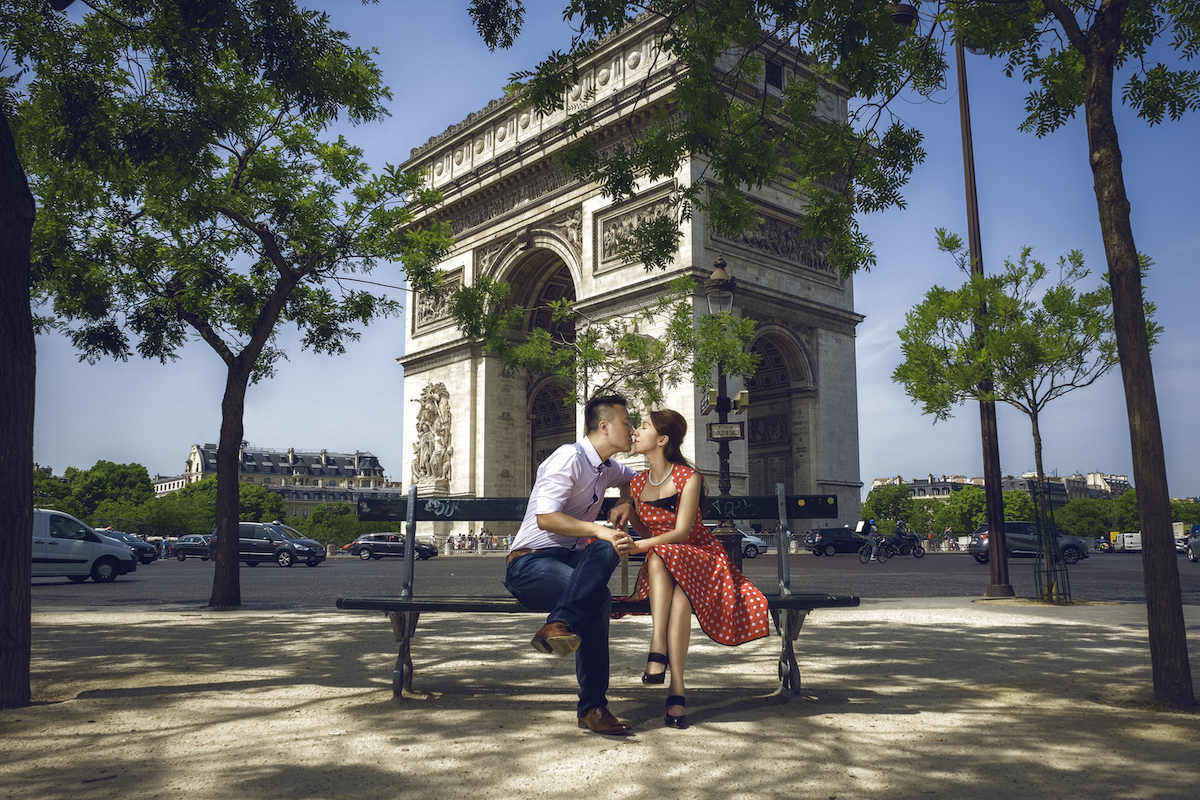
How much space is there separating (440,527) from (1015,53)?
109 ft

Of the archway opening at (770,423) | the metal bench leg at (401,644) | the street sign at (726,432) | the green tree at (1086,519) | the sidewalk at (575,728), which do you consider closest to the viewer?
the sidewalk at (575,728)

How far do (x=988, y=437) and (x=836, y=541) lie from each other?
70.3ft

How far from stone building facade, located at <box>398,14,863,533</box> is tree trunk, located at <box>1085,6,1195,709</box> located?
18.0 m

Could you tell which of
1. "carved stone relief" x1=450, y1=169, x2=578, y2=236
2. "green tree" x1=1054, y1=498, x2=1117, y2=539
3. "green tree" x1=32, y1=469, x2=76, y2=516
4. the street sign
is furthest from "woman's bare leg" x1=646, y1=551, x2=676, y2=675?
"green tree" x1=1054, y1=498, x2=1117, y2=539

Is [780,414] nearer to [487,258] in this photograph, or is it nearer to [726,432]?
[487,258]

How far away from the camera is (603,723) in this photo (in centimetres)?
387

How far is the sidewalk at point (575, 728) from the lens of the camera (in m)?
3.19

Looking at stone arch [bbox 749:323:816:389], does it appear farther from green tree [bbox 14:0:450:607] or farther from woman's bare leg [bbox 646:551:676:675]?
woman's bare leg [bbox 646:551:676:675]

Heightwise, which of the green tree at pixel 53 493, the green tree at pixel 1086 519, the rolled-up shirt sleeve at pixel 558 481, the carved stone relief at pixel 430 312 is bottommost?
the green tree at pixel 1086 519

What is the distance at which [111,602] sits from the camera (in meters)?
12.6

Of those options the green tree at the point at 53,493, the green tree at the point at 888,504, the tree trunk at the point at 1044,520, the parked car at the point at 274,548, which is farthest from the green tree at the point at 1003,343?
the green tree at the point at 888,504

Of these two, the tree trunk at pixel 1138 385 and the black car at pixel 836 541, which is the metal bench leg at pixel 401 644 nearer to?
the tree trunk at pixel 1138 385

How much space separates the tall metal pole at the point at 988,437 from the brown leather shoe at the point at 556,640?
9.11 meters

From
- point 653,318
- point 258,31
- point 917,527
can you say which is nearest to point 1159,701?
point 258,31
